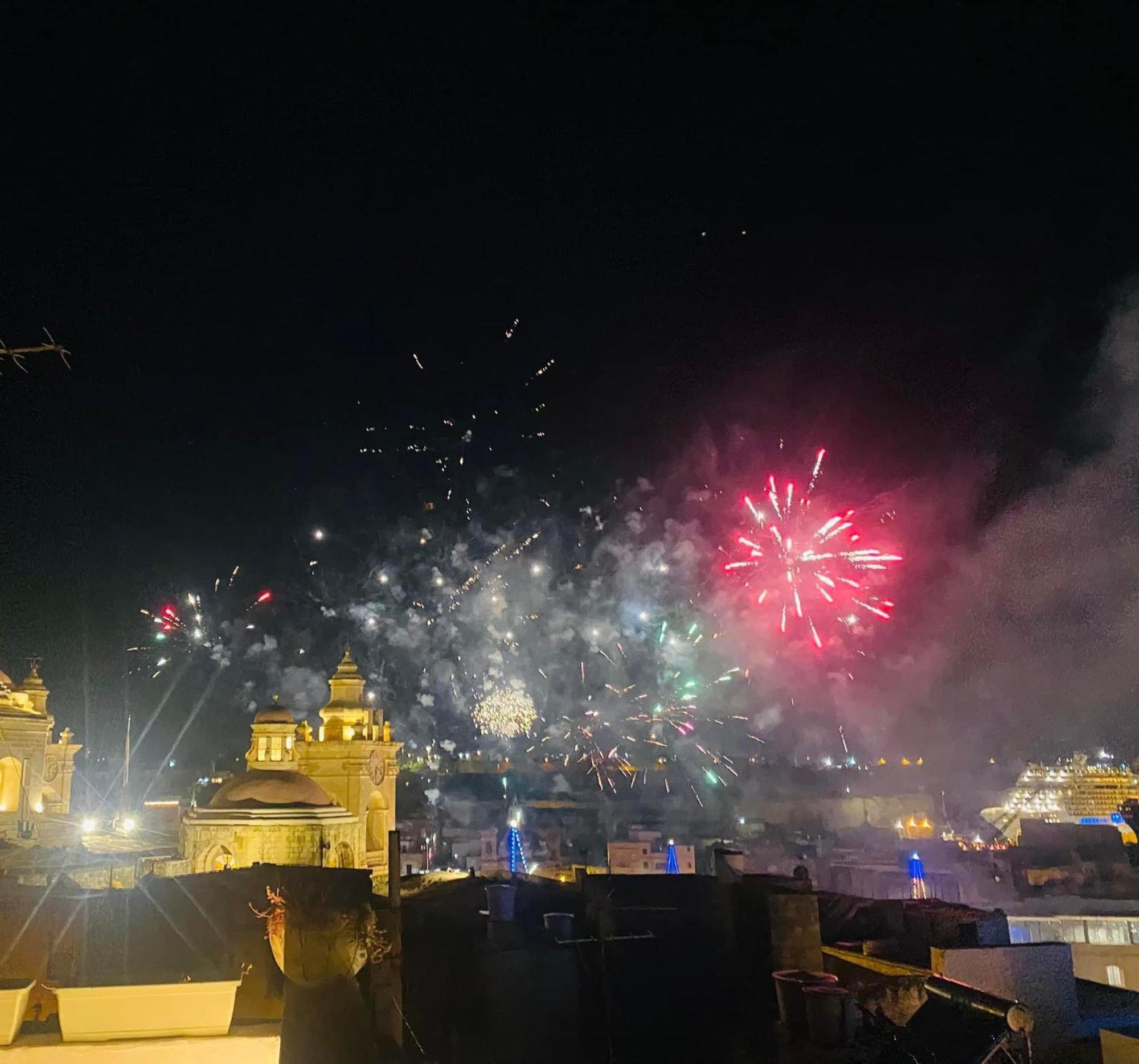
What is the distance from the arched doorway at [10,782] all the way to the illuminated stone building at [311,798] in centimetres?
763

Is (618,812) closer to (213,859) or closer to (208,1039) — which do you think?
(213,859)

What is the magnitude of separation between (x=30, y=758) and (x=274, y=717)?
27.6 ft

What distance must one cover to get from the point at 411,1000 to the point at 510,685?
34.2m

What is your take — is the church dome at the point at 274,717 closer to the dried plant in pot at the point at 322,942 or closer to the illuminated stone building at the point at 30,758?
the illuminated stone building at the point at 30,758

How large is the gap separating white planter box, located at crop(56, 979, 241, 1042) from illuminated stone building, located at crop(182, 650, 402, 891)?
58.5ft

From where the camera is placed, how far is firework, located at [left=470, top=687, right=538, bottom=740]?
51.4 metres

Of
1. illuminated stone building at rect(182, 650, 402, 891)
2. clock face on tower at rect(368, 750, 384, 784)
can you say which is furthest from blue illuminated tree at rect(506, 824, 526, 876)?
clock face on tower at rect(368, 750, 384, 784)

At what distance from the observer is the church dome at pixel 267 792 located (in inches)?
1006

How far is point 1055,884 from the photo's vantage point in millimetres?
33531

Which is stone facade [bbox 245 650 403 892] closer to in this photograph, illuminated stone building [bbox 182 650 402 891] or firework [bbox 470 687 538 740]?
illuminated stone building [bbox 182 650 402 891]

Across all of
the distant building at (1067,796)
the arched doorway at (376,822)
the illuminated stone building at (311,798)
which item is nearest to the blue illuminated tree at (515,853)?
the illuminated stone building at (311,798)

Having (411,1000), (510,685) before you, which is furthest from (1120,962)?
→ (510,685)

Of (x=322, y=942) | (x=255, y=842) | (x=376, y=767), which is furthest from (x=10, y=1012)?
(x=376, y=767)

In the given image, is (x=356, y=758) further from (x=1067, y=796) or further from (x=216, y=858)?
(x=1067, y=796)
